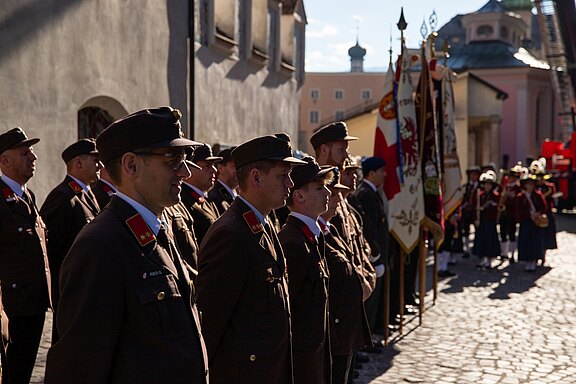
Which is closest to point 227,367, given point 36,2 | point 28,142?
point 28,142

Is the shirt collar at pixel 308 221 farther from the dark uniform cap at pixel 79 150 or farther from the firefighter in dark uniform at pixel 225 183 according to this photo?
the dark uniform cap at pixel 79 150

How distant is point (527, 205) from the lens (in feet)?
52.4

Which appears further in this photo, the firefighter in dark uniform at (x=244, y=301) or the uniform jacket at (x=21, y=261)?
the uniform jacket at (x=21, y=261)

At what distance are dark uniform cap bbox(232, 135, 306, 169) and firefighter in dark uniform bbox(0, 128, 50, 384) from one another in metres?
2.25

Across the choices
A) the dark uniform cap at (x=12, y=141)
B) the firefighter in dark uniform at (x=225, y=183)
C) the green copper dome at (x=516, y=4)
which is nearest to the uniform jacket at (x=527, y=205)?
the firefighter in dark uniform at (x=225, y=183)

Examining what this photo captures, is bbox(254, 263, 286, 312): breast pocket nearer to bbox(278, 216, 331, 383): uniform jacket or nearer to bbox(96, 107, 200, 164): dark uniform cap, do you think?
bbox(278, 216, 331, 383): uniform jacket

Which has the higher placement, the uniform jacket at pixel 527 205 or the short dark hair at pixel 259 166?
the short dark hair at pixel 259 166

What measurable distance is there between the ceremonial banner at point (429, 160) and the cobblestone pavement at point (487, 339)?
1.20 metres

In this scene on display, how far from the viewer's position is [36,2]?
10.2 m

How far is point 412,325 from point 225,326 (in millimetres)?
6110

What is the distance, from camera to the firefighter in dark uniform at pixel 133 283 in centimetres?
274

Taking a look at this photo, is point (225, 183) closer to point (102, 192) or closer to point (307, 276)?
point (102, 192)

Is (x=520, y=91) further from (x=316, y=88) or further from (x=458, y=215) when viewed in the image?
(x=458, y=215)

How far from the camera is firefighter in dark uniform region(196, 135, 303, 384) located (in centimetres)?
389
